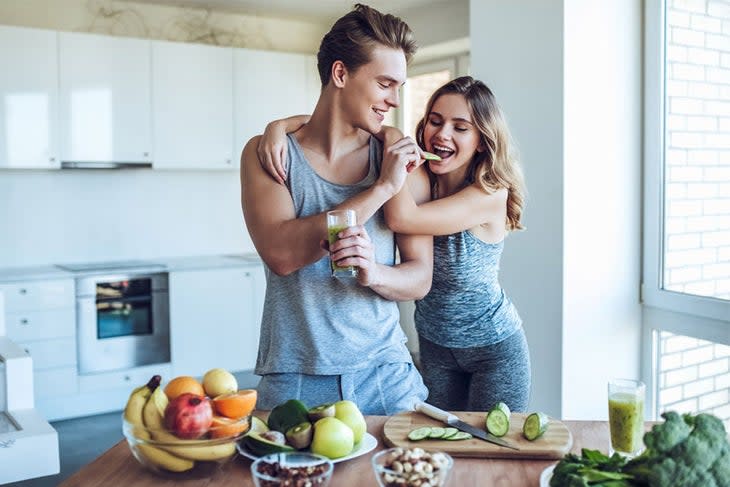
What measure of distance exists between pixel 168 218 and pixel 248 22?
5.55 ft

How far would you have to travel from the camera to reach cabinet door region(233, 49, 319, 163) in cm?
580

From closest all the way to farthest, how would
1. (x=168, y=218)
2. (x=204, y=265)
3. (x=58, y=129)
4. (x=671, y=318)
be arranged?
(x=671, y=318) < (x=58, y=129) < (x=204, y=265) < (x=168, y=218)

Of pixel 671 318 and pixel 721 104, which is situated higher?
pixel 721 104

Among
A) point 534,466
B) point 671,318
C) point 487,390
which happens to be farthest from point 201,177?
point 534,466

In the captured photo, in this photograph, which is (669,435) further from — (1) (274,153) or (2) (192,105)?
(2) (192,105)

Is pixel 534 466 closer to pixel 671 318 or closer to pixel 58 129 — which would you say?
pixel 671 318

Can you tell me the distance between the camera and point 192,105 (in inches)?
220

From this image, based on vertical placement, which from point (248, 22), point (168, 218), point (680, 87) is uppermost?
point (248, 22)

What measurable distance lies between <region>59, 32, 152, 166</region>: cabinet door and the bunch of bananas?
13.7 feet

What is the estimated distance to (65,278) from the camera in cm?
488

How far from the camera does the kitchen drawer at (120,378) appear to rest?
197 inches

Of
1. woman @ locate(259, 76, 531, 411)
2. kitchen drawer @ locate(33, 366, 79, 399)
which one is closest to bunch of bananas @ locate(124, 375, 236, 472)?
woman @ locate(259, 76, 531, 411)

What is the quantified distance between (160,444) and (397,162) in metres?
0.85

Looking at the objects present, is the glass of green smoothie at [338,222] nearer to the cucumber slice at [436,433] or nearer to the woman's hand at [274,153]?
the woman's hand at [274,153]
